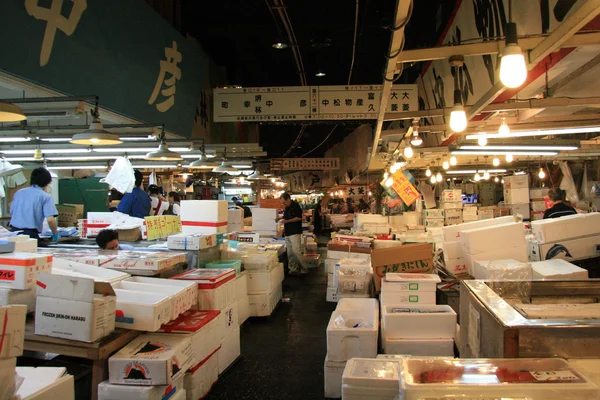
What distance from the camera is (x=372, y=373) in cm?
271

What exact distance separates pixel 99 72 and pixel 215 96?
12.2ft

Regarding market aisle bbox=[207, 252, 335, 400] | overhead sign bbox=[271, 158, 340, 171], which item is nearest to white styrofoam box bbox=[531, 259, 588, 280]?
market aisle bbox=[207, 252, 335, 400]

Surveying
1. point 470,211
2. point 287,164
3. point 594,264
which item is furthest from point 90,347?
point 287,164

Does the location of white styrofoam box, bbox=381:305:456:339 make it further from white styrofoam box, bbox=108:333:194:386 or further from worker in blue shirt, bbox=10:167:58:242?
worker in blue shirt, bbox=10:167:58:242

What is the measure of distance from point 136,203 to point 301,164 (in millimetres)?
11465

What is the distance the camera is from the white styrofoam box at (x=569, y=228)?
5.46 m

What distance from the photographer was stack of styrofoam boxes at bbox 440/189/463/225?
13305mm

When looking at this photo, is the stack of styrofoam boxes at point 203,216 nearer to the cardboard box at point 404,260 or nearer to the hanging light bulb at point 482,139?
the cardboard box at point 404,260

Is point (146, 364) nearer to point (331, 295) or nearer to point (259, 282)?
point (259, 282)

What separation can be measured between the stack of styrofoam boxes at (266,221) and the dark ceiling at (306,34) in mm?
3394

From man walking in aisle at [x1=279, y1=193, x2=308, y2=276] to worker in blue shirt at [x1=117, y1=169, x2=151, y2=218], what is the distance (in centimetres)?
422

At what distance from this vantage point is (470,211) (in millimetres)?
13641

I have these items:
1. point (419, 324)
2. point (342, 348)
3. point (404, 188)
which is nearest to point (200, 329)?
point (342, 348)

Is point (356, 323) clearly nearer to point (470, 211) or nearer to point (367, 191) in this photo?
point (470, 211)
